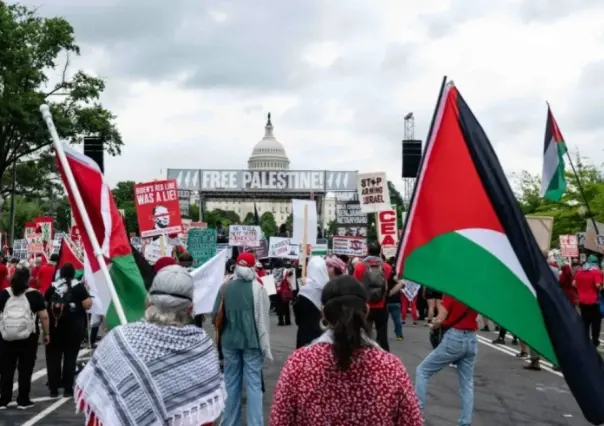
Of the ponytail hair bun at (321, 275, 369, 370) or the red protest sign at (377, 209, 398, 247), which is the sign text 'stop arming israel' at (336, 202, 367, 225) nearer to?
the red protest sign at (377, 209, 398, 247)

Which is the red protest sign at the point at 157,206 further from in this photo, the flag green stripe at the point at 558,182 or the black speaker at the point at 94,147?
the flag green stripe at the point at 558,182

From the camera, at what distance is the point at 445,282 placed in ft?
16.5

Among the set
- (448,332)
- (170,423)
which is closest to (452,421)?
(448,332)

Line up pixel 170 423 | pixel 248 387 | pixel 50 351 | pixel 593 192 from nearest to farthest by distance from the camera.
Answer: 1. pixel 170 423
2. pixel 248 387
3. pixel 50 351
4. pixel 593 192

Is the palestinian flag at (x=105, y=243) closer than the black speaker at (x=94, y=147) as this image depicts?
Yes

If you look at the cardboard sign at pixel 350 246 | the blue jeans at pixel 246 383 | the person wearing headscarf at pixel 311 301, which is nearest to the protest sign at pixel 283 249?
the cardboard sign at pixel 350 246

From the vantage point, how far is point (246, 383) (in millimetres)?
8891

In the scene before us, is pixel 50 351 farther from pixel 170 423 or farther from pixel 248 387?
pixel 170 423

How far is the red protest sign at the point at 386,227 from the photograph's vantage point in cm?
2342

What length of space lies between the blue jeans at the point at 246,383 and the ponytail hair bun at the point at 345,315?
5098 mm

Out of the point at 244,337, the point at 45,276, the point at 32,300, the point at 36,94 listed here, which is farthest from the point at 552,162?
the point at 36,94

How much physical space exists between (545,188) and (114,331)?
487 inches

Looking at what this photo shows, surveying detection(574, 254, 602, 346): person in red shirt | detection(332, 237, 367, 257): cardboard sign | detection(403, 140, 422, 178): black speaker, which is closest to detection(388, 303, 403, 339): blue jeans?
detection(574, 254, 602, 346): person in red shirt

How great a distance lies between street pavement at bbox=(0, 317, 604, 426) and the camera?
10078 mm
